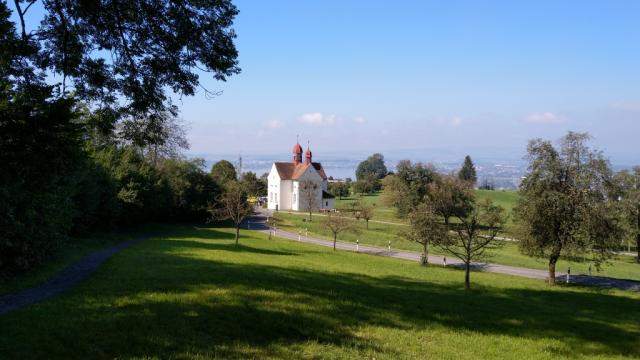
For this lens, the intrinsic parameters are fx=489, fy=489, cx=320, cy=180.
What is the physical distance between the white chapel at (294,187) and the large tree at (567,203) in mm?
59144

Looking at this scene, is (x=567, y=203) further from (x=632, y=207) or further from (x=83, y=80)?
(x=632, y=207)

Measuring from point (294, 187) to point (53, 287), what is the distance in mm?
76740

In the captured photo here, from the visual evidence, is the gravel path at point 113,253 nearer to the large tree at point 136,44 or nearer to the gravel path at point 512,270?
the gravel path at point 512,270

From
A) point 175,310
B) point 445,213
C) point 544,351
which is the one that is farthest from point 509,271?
point 175,310

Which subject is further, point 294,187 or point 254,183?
point 254,183

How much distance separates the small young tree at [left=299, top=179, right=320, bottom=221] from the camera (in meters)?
82.5

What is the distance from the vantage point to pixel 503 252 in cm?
4916

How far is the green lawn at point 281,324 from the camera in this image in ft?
27.7

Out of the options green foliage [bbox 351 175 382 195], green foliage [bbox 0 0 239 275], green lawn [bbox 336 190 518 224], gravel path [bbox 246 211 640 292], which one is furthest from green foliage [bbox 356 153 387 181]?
green foliage [bbox 0 0 239 275]

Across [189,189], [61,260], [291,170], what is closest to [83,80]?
[61,260]

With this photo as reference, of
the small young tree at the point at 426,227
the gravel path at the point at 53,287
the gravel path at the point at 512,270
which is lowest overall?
the gravel path at the point at 512,270

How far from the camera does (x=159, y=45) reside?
38.5ft

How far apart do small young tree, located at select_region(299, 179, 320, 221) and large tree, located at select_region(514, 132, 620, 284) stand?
52.7m

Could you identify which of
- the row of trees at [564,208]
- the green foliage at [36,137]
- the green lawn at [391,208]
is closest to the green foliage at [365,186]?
the green lawn at [391,208]
